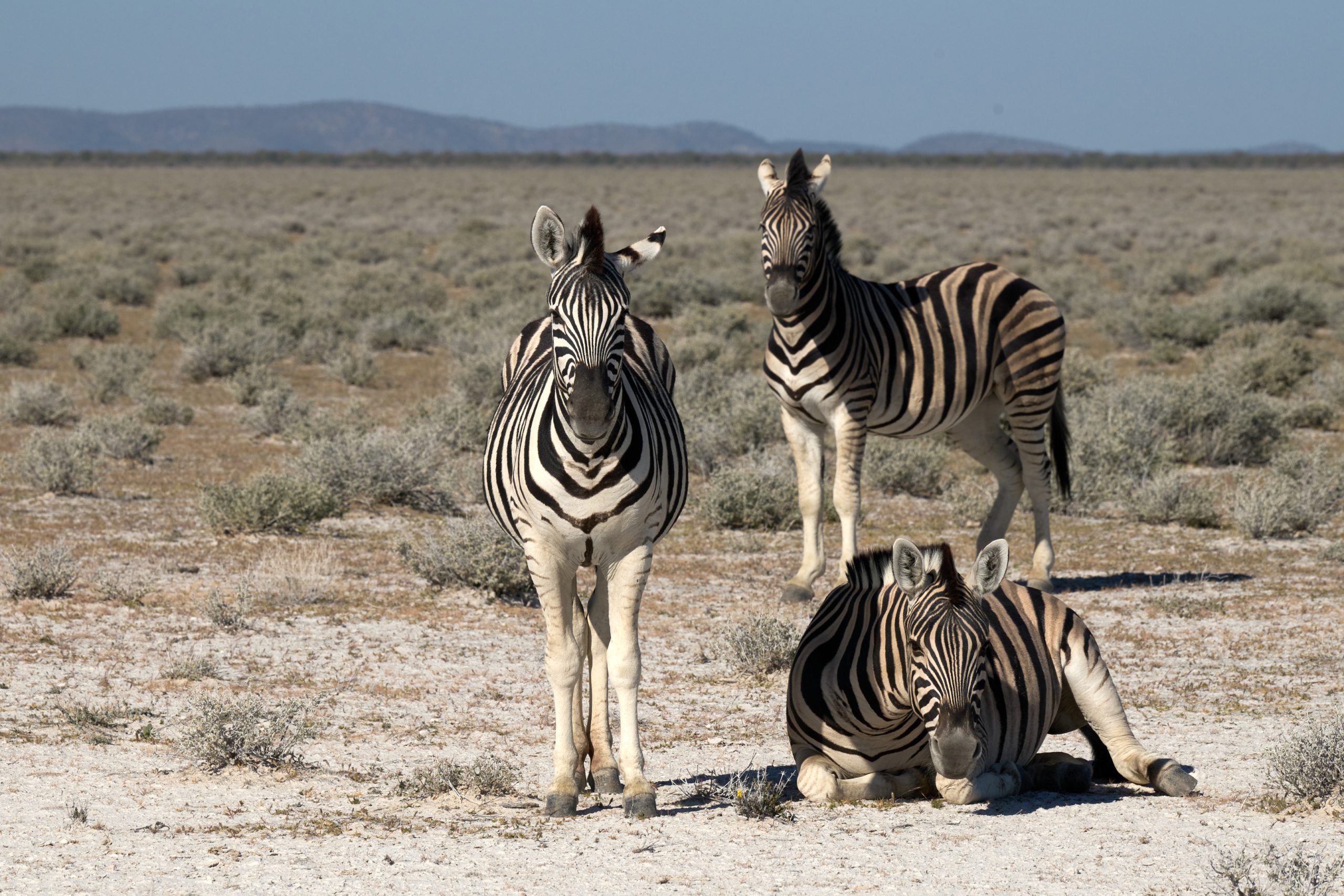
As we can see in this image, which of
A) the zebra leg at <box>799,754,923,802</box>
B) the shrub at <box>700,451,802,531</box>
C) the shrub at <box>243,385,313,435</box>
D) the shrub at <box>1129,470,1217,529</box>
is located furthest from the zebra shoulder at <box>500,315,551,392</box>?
the shrub at <box>243,385,313,435</box>

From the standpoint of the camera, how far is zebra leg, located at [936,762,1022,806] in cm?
540

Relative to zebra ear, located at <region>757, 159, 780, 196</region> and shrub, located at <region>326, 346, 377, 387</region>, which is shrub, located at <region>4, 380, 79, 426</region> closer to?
shrub, located at <region>326, 346, 377, 387</region>

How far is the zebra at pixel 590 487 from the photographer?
16.7ft

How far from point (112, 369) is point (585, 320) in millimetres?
16008

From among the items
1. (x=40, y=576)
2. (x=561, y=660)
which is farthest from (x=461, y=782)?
(x=40, y=576)

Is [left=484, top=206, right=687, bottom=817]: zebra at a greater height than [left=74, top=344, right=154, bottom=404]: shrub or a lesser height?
greater

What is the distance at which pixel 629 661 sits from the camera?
5.56 m

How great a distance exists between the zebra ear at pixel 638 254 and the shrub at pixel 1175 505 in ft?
27.6

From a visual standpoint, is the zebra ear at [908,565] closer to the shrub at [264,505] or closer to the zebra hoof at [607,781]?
the zebra hoof at [607,781]

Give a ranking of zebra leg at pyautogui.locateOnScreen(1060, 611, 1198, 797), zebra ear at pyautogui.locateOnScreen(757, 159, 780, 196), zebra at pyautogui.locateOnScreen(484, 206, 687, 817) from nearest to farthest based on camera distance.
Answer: zebra at pyautogui.locateOnScreen(484, 206, 687, 817)
zebra leg at pyautogui.locateOnScreen(1060, 611, 1198, 797)
zebra ear at pyautogui.locateOnScreen(757, 159, 780, 196)

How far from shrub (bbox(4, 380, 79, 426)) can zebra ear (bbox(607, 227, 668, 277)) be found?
1313 cm

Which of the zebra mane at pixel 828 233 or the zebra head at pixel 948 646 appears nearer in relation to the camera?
the zebra head at pixel 948 646

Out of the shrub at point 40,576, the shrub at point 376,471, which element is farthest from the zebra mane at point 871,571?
the shrub at point 376,471

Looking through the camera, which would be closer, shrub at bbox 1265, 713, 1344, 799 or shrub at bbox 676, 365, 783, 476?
shrub at bbox 1265, 713, 1344, 799
